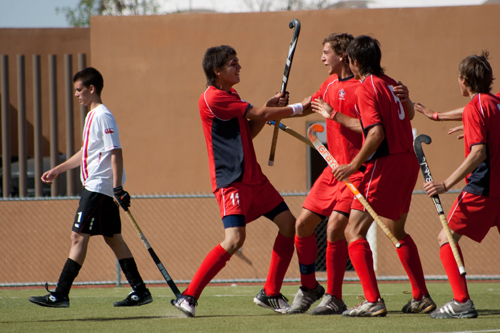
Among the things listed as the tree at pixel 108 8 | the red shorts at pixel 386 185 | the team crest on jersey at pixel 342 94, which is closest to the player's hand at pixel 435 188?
the red shorts at pixel 386 185

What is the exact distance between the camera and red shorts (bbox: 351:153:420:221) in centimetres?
536

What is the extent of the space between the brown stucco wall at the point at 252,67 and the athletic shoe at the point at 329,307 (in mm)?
6313

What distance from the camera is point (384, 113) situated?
17.6ft

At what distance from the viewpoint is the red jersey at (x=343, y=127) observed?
5.86 meters

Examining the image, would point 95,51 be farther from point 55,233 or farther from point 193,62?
point 55,233

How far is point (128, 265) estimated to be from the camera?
254 inches

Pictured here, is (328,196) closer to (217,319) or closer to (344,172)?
(344,172)

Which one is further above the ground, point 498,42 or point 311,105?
point 498,42

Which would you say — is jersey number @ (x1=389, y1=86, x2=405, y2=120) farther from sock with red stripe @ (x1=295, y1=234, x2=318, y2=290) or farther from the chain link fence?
the chain link fence

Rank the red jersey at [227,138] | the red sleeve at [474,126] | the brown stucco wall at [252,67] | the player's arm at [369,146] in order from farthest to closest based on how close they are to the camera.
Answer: the brown stucco wall at [252,67] < the red jersey at [227,138] < the red sleeve at [474,126] < the player's arm at [369,146]

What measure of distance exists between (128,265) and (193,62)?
256 inches

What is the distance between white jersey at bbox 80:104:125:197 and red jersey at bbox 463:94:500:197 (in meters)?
2.99

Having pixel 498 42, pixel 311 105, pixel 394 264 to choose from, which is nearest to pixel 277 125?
pixel 311 105

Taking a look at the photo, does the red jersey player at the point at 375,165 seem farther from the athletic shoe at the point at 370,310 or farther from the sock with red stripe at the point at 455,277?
the sock with red stripe at the point at 455,277
